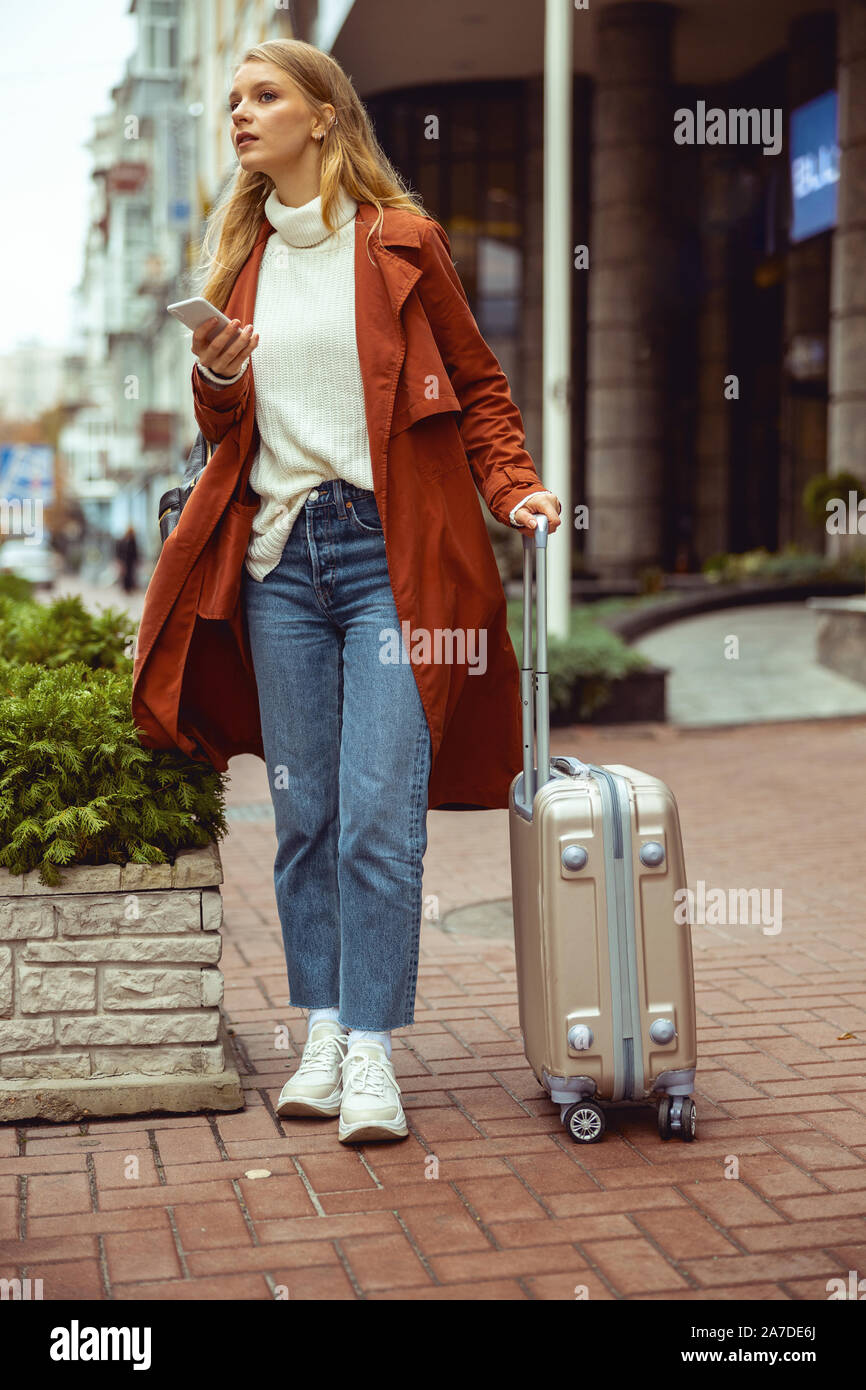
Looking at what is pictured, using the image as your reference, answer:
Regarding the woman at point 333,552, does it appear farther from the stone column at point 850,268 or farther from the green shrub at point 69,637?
the stone column at point 850,268

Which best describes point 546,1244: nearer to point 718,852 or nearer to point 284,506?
point 284,506

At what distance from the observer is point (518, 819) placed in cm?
362

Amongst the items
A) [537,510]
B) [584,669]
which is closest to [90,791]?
[537,510]

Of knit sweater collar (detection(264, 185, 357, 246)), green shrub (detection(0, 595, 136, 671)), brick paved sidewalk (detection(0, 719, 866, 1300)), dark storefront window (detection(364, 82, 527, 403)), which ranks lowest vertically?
brick paved sidewalk (detection(0, 719, 866, 1300))

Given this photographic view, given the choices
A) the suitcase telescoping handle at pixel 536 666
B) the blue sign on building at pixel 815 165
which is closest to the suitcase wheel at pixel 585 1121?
the suitcase telescoping handle at pixel 536 666

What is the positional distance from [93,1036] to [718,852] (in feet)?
13.5

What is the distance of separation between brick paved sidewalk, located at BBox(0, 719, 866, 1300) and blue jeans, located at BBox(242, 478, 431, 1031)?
0.39 metres

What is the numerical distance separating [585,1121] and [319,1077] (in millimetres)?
611

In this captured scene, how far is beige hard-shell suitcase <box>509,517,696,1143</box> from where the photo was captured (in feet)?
11.2

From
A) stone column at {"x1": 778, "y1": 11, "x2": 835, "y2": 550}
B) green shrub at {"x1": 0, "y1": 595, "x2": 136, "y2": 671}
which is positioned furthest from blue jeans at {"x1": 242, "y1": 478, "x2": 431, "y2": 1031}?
stone column at {"x1": 778, "y1": 11, "x2": 835, "y2": 550}

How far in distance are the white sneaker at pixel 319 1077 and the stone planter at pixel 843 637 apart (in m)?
10.2

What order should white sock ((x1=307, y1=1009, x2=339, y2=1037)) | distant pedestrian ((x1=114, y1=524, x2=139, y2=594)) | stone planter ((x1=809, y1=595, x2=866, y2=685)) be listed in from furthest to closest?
distant pedestrian ((x1=114, y1=524, x2=139, y2=594)) → stone planter ((x1=809, y1=595, x2=866, y2=685)) → white sock ((x1=307, y1=1009, x2=339, y2=1037))

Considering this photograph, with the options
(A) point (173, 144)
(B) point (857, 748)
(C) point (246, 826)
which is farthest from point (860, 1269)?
(A) point (173, 144)

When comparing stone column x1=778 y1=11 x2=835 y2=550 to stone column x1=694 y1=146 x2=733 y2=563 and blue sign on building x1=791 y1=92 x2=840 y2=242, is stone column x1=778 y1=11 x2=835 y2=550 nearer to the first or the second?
stone column x1=694 y1=146 x2=733 y2=563
